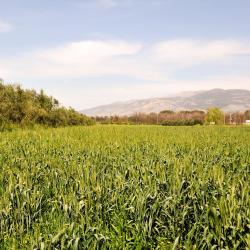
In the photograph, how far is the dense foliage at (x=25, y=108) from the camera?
1856cm

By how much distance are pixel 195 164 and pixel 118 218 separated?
8.75 ft

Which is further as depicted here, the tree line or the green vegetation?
the tree line

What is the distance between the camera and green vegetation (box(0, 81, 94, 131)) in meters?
18.4

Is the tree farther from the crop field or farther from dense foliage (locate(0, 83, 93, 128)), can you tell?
the crop field

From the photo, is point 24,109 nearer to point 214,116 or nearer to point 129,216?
point 129,216

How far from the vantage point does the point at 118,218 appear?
3.60 metres

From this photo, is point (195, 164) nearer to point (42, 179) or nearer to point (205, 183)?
point (205, 183)

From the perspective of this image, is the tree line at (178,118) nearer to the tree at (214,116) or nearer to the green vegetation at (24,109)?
the tree at (214,116)

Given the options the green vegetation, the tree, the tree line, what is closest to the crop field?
the green vegetation

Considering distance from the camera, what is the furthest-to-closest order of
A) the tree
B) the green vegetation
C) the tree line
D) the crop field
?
the tree
the tree line
the green vegetation
the crop field

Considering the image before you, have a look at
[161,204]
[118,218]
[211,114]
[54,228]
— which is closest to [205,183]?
[161,204]

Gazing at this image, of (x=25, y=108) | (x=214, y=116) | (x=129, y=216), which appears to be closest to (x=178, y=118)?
(x=214, y=116)

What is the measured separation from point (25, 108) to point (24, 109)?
9 cm

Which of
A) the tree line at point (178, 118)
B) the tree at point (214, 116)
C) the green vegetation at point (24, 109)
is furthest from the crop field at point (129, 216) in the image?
the tree at point (214, 116)
